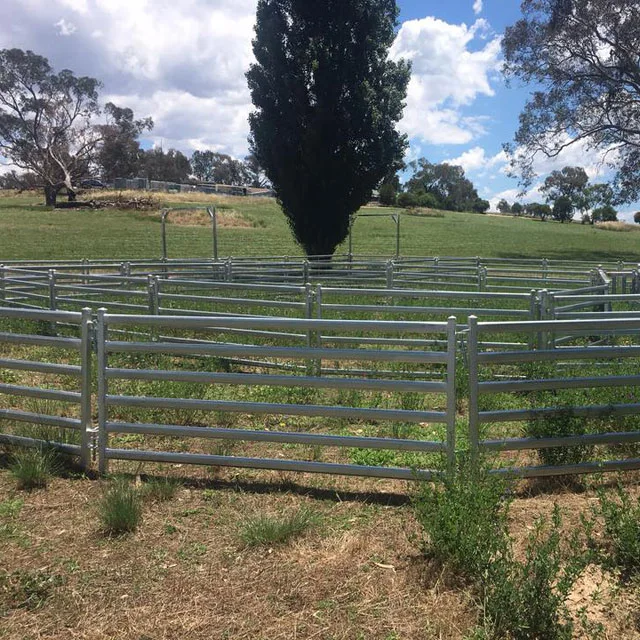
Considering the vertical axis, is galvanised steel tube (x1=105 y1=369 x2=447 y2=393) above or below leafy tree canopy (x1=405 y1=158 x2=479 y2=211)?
below

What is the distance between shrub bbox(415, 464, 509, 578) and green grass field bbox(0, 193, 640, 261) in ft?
91.2

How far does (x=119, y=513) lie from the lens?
3.72 metres

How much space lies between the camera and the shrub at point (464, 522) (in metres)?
3.11

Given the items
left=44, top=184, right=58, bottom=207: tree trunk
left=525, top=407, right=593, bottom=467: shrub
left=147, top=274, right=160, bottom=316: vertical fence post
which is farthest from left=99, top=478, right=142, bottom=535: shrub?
left=44, top=184, right=58, bottom=207: tree trunk

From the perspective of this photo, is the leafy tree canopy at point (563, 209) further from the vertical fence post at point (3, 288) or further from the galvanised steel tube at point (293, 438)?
the galvanised steel tube at point (293, 438)

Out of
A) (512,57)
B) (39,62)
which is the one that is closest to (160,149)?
(39,62)

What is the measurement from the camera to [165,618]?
2.90 meters

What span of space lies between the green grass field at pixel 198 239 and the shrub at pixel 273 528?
27.1 meters

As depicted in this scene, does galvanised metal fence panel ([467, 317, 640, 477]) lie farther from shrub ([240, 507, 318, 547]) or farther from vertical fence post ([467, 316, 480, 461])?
shrub ([240, 507, 318, 547])

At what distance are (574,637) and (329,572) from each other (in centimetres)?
122

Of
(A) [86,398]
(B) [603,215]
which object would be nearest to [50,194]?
(A) [86,398]

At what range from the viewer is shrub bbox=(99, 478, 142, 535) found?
146 inches

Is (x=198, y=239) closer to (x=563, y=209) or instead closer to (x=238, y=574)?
(x=238, y=574)

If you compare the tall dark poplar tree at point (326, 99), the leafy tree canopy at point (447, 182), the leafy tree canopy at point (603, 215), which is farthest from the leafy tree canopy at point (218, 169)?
the tall dark poplar tree at point (326, 99)
